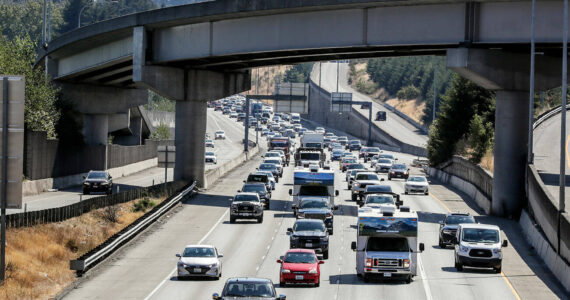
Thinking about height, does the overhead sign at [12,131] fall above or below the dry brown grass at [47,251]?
above

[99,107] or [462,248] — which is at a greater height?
[99,107]

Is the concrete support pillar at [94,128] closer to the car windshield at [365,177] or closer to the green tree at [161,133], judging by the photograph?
the car windshield at [365,177]

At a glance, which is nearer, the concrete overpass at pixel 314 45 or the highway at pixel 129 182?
the concrete overpass at pixel 314 45

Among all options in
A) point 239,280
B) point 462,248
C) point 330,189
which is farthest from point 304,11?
point 239,280

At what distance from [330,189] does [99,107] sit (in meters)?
41.7

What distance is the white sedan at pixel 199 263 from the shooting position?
34.4 metres

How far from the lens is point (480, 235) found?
123 ft

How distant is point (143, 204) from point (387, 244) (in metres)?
26.8

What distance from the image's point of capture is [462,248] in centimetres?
3741

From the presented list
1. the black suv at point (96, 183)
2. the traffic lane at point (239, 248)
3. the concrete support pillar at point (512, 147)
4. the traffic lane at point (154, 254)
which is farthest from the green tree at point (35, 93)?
the concrete support pillar at point (512, 147)

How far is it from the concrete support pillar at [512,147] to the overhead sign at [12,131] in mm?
33051

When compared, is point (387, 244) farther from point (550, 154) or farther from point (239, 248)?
point (550, 154)

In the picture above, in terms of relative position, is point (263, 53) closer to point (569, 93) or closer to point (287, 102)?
point (287, 102)

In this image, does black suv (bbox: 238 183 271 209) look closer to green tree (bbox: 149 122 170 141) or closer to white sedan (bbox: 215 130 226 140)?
green tree (bbox: 149 122 170 141)
